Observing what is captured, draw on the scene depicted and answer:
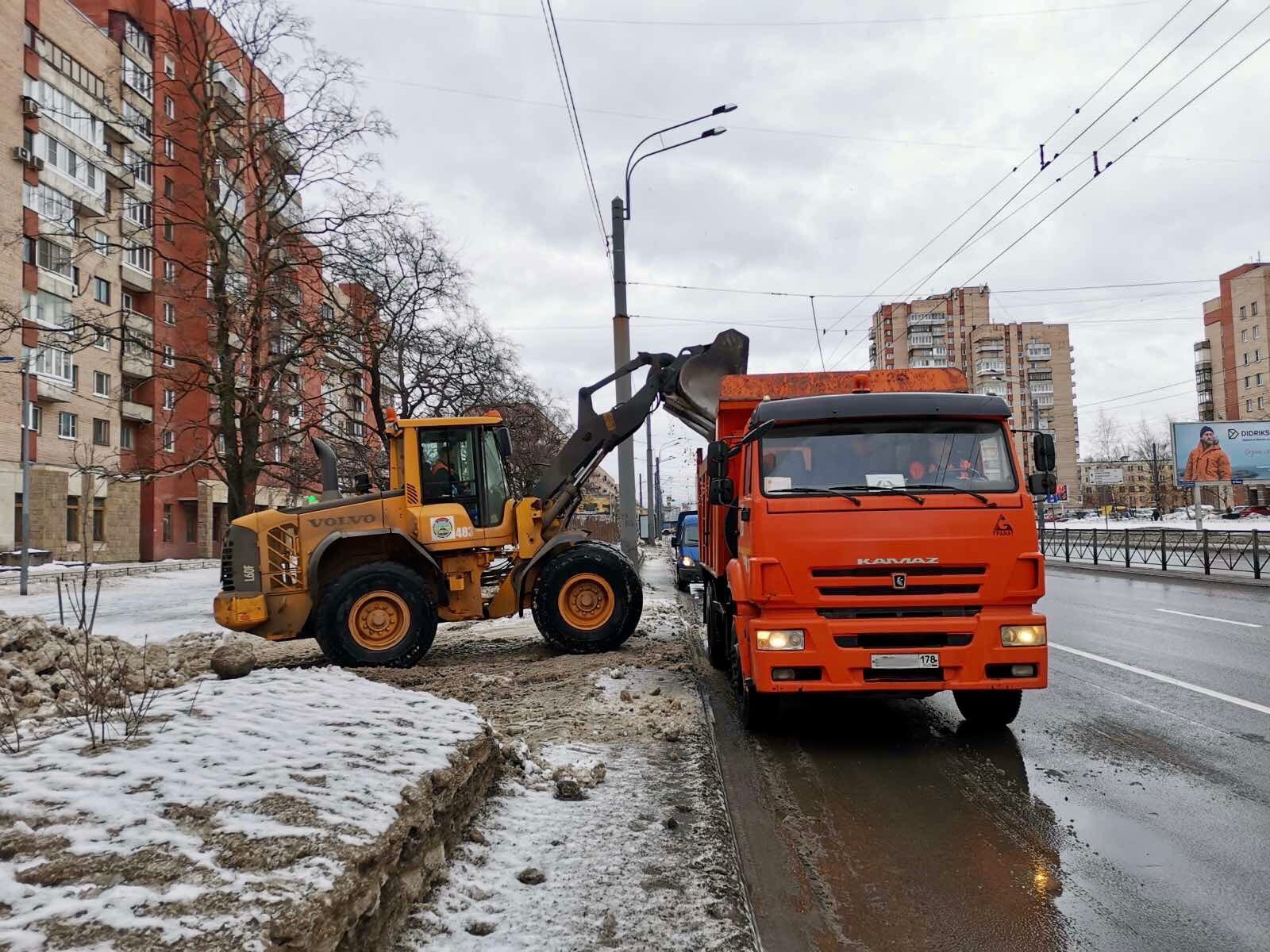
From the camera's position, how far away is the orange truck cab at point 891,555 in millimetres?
5781

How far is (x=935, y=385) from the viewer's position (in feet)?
24.6

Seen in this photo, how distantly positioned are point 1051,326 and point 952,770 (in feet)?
340

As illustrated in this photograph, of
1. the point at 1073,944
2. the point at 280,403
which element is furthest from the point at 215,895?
the point at 280,403

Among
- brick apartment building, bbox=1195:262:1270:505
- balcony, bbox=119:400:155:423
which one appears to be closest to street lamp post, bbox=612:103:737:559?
balcony, bbox=119:400:155:423

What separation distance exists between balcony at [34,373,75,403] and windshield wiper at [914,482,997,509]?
127ft

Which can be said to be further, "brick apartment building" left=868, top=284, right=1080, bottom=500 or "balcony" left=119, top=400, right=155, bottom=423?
"brick apartment building" left=868, top=284, right=1080, bottom=500

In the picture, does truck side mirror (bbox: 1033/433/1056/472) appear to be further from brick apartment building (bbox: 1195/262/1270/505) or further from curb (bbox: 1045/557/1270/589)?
brick apartment building (bbox: 1195/262/1270/505)

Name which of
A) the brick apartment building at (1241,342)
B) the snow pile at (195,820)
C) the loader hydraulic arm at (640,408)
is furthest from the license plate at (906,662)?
the brick apartment building at (1241,342)

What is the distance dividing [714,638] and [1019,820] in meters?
5.38

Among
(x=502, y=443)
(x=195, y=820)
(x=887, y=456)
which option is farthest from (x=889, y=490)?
(x=502, y=443)

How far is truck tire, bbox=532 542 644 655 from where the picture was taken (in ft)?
34.6

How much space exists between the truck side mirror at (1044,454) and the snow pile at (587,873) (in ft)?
12.1

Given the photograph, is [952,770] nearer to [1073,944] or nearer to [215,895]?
[1073,944]

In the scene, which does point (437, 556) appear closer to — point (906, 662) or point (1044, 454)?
point (906, 662)
